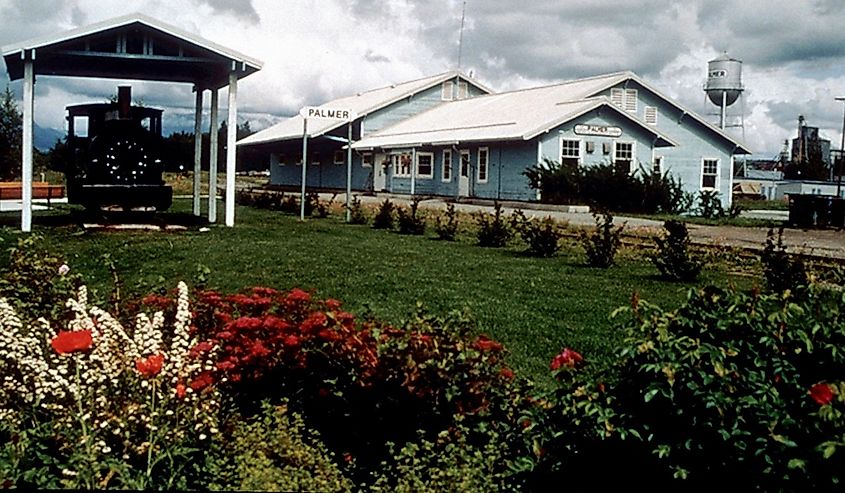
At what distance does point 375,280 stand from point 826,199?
16885mm

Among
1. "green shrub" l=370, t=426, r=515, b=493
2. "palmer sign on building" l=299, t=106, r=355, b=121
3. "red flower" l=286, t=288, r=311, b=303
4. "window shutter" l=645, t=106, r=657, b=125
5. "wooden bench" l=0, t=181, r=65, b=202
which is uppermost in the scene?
"window shutter" l=645, t=106, r=657, b=125

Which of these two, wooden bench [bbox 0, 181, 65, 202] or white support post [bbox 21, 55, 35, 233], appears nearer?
white support post [bbox 21, 55, 35, 233]

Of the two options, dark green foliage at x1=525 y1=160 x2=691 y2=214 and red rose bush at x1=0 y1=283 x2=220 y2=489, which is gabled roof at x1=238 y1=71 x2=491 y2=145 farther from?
red rose bush at x1=0 y1=283 x2=220 y2=489

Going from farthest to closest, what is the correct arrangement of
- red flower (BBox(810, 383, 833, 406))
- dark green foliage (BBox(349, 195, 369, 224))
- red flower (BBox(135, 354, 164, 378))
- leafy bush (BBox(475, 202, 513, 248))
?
dark green foliage (BBox(349, 195, 369, 224)) → leafy bush (BBox(475, 202, 513, 248)) → red flower (BBox(135, 354, 164, 378)) → red flower (BBox(810, 383, 833, 406))

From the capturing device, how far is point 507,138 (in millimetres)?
33562

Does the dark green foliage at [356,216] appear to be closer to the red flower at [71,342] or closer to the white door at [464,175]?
the white door at [464,175]

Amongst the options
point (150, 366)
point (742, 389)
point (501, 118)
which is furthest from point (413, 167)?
point (742, 389)

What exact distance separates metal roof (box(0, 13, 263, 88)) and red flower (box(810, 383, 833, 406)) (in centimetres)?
1701

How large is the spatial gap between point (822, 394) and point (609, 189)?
28777mm

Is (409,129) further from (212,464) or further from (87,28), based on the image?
(212,464)

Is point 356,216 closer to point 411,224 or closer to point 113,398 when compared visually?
point 411,224

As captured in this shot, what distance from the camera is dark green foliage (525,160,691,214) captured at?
31.4 metres

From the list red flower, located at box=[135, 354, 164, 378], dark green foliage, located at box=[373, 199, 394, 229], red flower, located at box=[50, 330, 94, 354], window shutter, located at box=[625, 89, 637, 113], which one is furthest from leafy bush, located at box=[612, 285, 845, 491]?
window shutter, located at box=[625, 89, 637, 113]

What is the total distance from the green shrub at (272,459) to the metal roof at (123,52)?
14.9 meters
